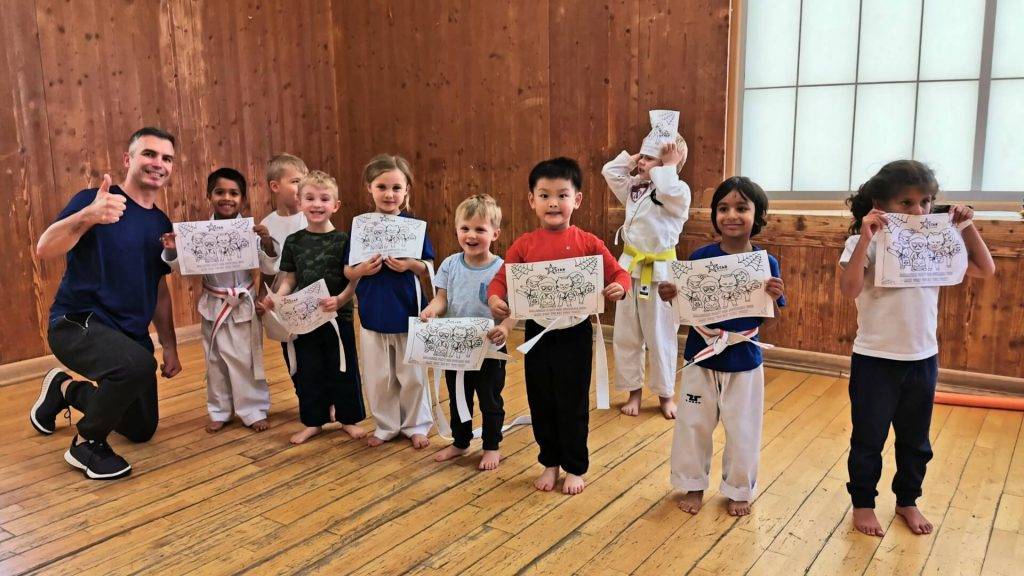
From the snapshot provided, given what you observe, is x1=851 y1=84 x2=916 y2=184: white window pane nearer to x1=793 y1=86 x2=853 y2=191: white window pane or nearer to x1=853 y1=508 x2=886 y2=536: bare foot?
x1=793 y1=86 x2=853 y2=191: white window pane

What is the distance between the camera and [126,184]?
117 inches

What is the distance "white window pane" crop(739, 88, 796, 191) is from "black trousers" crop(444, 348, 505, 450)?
236 centimetres

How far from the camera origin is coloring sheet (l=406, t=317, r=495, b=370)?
8.77ft

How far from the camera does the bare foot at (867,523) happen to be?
89.7 inches

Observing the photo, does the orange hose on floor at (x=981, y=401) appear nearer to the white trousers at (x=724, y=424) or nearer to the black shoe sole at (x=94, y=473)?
the white trousers at (x=724, y=424)

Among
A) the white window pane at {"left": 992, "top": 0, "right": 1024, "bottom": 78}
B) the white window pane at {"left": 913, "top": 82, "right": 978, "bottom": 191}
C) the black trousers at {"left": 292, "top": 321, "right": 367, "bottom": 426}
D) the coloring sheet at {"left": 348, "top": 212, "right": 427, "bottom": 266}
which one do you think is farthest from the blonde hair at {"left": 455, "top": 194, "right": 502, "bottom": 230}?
the white window pane at {"left": 992, "top": 0, "right": 1024, "bottom": 78}

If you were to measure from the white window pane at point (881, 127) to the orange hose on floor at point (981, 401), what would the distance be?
1.23 metres

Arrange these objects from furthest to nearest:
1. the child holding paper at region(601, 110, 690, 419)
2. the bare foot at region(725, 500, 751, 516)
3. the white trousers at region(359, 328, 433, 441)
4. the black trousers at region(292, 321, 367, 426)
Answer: the child holding paper at region(601, 110, 690, 419) < the black trousers at region(292, 321, 367, 426) < the white trousers at region(359, 328, 433, 441) < the bare foot at region(725, 500, 751, 516)

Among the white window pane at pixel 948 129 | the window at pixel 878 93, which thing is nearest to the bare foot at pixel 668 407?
the window at pixel 878 93

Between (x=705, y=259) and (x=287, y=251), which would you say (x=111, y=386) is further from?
(x=705, y=259)

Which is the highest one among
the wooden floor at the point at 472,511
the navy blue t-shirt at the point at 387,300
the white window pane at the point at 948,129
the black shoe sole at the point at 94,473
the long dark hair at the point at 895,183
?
the white window pane at the point at 948,129

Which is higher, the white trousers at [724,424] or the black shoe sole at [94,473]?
the white trousers at [724,424]

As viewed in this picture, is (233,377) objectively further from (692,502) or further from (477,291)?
(692,502)

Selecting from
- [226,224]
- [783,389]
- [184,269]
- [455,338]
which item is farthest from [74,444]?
[783,389]
